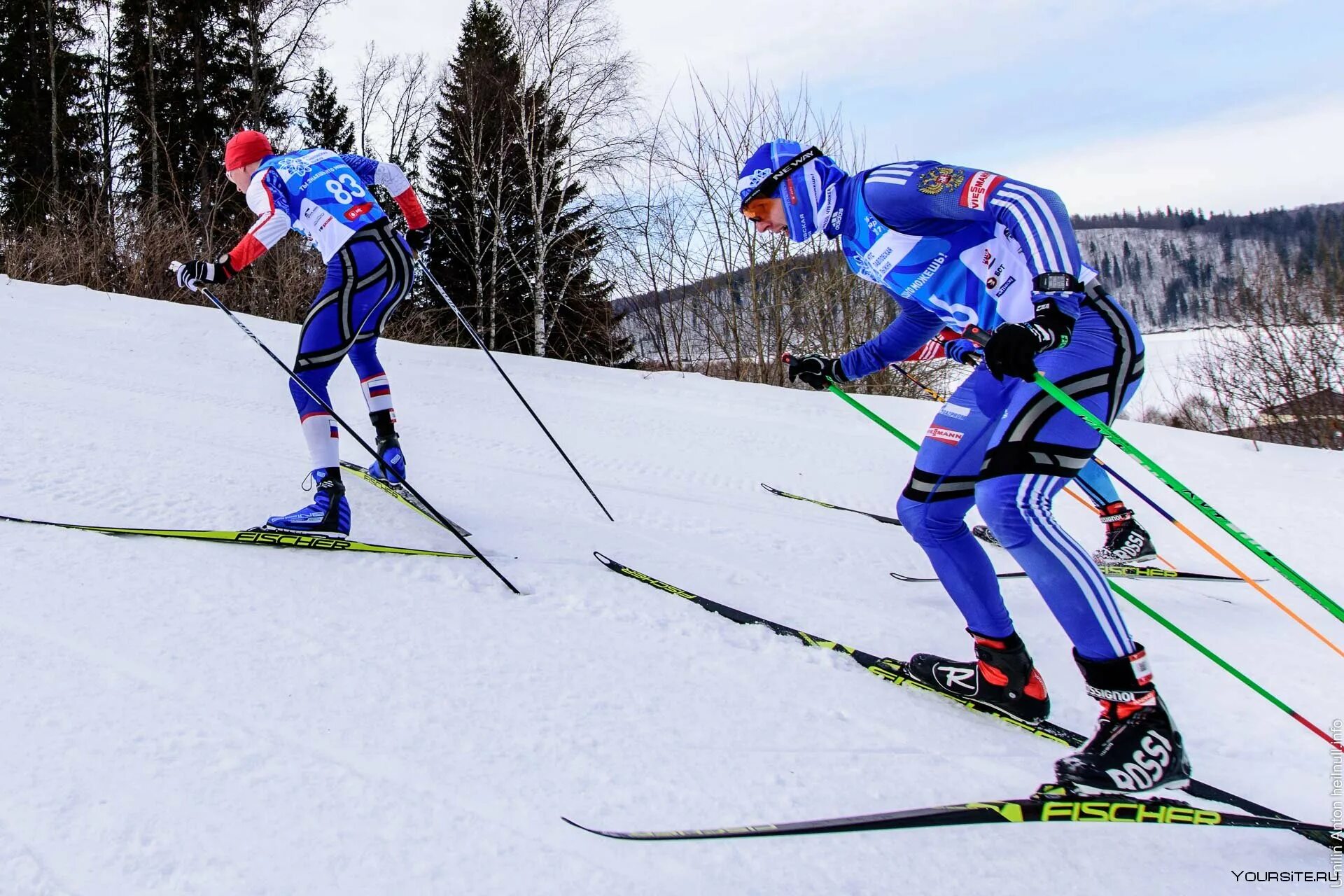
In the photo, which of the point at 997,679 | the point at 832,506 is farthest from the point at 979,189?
the point at 832,506

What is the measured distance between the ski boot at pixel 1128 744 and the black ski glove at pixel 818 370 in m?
1.49

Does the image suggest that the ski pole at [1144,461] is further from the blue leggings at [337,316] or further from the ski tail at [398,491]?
the blue leggings at [337,316]

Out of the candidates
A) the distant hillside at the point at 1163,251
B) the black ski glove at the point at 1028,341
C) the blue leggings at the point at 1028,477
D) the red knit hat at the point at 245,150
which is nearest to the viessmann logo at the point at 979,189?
the black ski glove at the point at 1028,341

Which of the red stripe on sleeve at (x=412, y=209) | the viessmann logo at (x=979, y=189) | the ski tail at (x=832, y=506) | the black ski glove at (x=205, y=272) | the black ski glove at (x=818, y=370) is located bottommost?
the ski tail at (x=832, y=506)

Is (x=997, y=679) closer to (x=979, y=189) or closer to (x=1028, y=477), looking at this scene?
(x=1028, y=477)

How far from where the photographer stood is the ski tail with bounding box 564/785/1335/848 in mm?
1734

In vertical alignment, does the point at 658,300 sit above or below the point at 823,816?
above

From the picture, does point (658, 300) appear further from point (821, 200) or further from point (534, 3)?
point (821, 200)

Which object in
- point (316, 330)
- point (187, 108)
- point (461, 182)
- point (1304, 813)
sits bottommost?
point (1304, 813)

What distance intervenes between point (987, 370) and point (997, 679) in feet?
3.32

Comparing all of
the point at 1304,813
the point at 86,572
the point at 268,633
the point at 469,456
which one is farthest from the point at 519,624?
the point at 469,456

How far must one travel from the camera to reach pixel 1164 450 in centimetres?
628

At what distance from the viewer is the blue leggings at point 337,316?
11.8 feet

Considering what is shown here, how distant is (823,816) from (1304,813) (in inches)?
49.1
